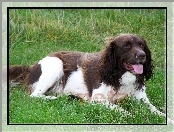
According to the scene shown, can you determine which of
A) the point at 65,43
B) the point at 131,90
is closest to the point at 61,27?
the point at 65,43

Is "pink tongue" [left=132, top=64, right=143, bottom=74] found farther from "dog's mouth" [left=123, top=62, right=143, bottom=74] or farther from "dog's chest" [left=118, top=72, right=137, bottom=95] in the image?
"dog's chest" [left=118, top=72, right=137, bottom=95]

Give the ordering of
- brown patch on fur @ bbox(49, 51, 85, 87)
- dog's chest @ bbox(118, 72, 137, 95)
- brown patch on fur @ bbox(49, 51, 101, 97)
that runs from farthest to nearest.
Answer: brown patch on fur @ bbox(49, 51, 85, 87)
brown patch on fur @ bbox(49, 51, 101, 97)
dog's chest @ bbox(118, 72, 137, 95)

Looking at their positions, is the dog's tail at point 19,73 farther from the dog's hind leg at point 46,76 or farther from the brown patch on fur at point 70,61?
the brown patch on fur at point 70,61

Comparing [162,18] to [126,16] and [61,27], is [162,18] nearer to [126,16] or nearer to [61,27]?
[126,16]

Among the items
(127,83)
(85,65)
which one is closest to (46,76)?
(85,65)

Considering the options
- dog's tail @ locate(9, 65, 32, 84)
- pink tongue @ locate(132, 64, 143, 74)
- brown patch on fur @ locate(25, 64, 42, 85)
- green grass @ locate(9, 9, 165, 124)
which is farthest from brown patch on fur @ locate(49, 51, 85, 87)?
pink tongue @ locate(132, 64, 143, 74)

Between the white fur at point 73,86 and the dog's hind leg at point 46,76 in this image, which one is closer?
the white fur at point 73,86

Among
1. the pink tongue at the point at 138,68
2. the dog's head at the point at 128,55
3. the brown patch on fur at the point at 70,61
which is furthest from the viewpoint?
the brown patch on fur at the point at 70,61

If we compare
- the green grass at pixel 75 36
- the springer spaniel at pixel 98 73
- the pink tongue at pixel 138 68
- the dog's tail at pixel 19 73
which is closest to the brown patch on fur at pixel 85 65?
the springer spaniel at pixel 98 73
